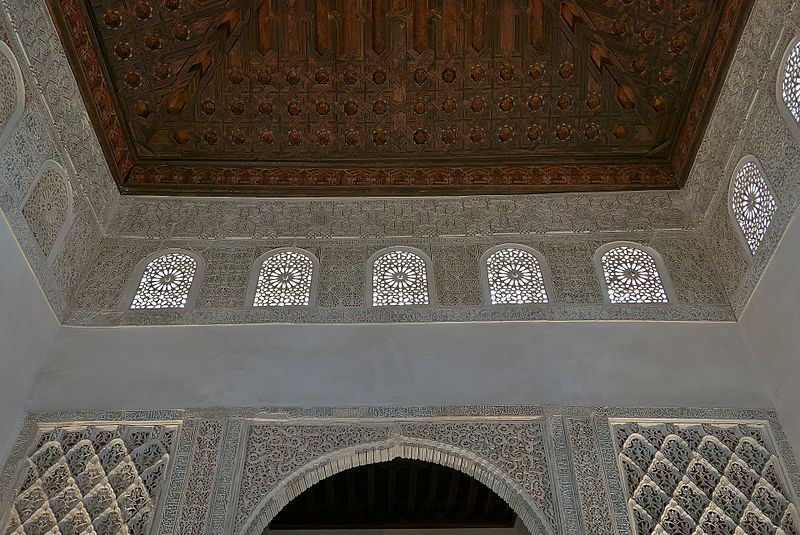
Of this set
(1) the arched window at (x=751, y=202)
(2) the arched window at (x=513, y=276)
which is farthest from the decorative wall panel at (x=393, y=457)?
(1) the arched window at (x=751, y=202)

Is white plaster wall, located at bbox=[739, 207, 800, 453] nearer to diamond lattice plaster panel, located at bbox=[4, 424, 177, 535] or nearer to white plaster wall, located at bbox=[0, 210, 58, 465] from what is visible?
diamond lattice plaster panel, located at bbox=[4, 424, 177, 535]

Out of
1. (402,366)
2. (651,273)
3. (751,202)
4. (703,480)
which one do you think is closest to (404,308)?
(402,366)

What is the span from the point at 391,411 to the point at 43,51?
3.09 metres

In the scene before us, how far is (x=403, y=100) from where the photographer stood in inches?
237

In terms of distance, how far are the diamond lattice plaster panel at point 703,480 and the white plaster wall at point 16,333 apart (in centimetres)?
351

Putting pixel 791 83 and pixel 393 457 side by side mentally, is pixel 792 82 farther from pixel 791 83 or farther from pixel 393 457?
pixel 393 457

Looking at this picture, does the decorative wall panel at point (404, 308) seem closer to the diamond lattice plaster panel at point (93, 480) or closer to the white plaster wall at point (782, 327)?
the white plaster wall at point (782, 327)

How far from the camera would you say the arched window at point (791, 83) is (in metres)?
4.48

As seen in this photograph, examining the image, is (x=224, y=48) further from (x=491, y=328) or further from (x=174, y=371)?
(x=491, y=328)

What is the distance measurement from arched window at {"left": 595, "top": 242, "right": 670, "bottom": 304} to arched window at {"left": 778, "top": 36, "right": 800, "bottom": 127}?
1.36m

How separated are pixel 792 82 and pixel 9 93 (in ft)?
15.3

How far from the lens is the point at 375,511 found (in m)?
6.61

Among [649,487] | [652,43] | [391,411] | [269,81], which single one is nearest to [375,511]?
[391,411]

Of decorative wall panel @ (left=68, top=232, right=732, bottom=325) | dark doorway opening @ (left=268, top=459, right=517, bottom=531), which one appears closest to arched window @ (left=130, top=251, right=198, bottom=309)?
decorative wall panel @ (left=68, top=232, right=732, bottom=325)
